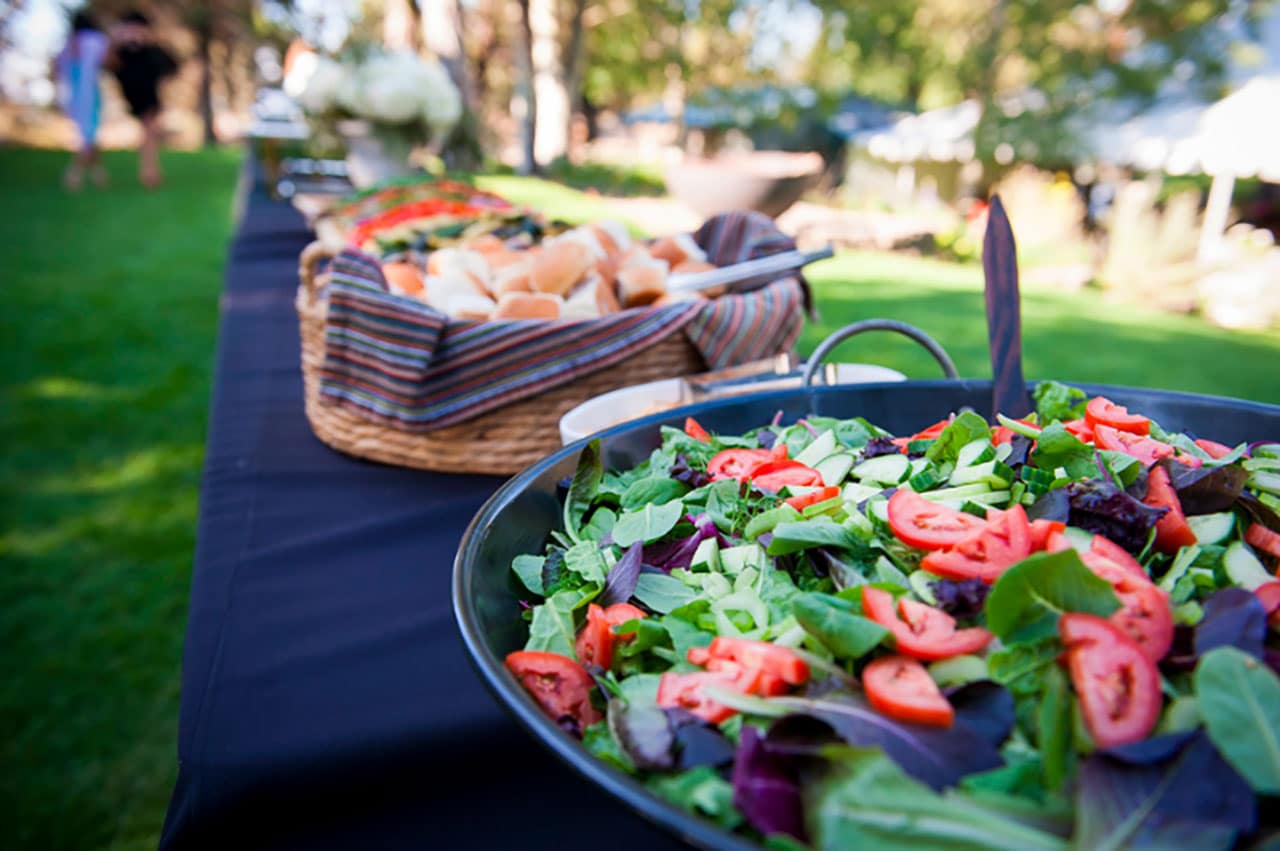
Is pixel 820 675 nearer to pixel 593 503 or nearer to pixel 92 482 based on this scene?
pixel 593 503

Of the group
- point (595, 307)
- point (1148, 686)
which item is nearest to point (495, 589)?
point (1148, 686)

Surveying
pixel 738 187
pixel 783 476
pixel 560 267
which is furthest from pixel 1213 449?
pixel 738 187

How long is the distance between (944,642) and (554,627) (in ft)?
0.93

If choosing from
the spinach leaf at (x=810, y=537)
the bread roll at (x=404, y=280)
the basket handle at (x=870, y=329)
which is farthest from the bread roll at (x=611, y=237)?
A: the spinach leaf at (x=810, y=537)

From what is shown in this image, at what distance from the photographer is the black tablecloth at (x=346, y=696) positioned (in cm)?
68

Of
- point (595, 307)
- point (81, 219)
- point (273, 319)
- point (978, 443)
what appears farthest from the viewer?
point (81, 219)

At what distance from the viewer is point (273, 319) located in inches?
83.9

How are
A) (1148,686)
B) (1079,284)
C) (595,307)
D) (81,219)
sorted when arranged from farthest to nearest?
(1079,284) < (81,219) < (595,307) < (1148,686)

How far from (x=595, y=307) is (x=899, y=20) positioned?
1328 cm

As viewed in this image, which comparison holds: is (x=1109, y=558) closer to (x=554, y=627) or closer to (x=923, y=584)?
(x=923, y=584)

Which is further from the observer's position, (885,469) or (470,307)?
(470,307)

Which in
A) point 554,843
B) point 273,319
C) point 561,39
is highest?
point 561,39

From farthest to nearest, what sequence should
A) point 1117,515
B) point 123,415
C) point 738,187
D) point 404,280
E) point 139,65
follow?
point 139,65, point 738,187, point 123,415, point 404,280, point 1117,515

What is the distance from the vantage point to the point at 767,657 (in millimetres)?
539
